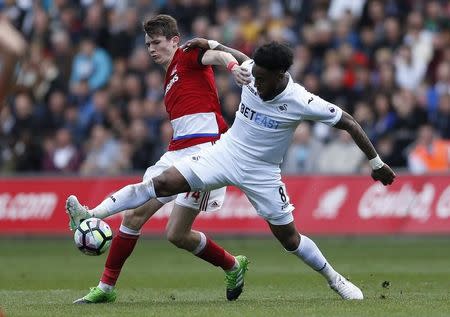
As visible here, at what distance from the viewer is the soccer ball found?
11.3 m

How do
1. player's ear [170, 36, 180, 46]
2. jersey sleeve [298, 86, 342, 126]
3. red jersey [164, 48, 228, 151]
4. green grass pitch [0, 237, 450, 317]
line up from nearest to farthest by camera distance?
1. green grass pitch [0, 237, 450, 317]
2. jersey sleeve [298, 86, 342, 126]
3. red jersey [164, 48, 228, 151]
4. player's ear [170, 36, 180, 46]

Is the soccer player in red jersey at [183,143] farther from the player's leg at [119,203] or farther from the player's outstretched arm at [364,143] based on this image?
the player's outstretched arm at [364,143]

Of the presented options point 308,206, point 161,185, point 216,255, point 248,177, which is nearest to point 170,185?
point 161,185

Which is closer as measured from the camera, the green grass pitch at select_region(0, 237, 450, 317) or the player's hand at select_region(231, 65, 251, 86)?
the green grass pitch at select_region(0, 237, 450, 317)

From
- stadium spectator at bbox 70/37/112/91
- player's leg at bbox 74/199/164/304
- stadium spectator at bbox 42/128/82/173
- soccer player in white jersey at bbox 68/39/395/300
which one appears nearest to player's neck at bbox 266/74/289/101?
soccer player in white jersey at bbox 68/39/395/300

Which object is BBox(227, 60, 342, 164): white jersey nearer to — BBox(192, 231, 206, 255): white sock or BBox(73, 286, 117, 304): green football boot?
BBox(192, 231, 206, 255): white sock

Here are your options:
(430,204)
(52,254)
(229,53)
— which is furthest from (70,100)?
(229,53)

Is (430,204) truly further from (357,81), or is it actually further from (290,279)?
(290,279)

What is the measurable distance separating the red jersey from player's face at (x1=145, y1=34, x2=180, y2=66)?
2.8 inches

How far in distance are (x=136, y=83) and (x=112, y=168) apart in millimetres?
2369

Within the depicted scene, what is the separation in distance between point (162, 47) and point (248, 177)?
183 cm

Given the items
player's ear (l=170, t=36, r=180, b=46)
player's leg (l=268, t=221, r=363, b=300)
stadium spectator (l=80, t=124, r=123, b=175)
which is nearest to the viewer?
player's leg (l=268, t=221, r=363, b=300)

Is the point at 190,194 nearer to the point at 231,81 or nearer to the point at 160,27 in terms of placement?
the point at 160,27

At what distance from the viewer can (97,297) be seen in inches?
488
